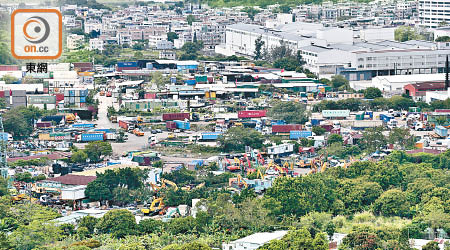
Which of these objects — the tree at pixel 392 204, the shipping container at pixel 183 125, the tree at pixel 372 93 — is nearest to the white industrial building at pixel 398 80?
the tree at pixel 372 93

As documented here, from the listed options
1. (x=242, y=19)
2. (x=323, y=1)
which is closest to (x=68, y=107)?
(x=242, y=19)

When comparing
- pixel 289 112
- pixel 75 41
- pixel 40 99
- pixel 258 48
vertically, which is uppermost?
pixel 75 41

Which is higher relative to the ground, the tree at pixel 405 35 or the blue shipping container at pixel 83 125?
the tree at pixel 405 35

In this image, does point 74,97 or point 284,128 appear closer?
point 284,128

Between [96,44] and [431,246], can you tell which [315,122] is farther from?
[96,44]

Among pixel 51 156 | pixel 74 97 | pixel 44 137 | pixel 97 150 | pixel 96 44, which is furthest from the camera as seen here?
pixel 96 44

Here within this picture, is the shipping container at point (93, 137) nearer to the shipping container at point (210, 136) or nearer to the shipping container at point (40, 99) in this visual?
the shipping container at point (210, 136)

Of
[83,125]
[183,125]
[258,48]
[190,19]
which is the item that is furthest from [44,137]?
[190,19]

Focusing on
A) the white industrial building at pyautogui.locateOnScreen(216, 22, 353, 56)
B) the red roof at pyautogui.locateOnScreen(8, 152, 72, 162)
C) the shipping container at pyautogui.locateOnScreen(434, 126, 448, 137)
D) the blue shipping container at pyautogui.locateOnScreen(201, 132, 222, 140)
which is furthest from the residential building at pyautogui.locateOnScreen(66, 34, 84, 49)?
the shipping container at pyautogui.locateOnScreen(434, 126, 448, 137)
